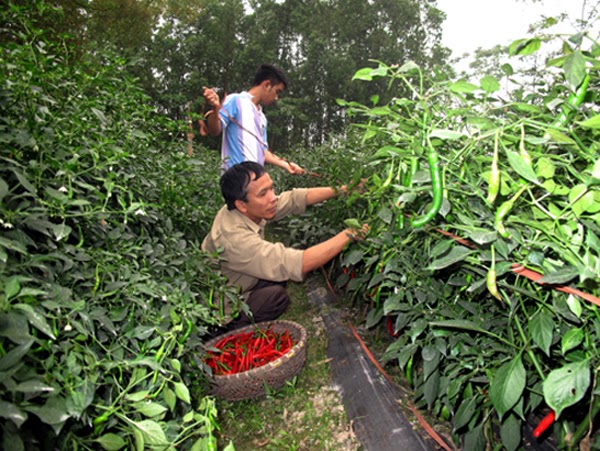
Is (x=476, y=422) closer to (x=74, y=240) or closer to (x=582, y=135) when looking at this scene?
(x=582, y=135)

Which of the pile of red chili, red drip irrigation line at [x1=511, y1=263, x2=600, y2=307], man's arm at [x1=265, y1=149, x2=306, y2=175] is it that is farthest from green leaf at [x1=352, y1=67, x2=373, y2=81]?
man's arm at [x1=265, y1=149, x2=306, y2=175]

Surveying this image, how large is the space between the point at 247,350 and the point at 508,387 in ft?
5.08

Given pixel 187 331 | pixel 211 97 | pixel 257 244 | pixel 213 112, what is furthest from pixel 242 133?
pixel 187 331

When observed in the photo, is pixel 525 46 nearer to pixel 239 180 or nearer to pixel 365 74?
pixel 365 74

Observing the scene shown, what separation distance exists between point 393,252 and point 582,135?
0.57 m

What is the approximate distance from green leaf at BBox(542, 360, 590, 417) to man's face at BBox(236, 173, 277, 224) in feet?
5.49

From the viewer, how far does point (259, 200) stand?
220 centimetres

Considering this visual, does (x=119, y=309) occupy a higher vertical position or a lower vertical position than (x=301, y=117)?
lower

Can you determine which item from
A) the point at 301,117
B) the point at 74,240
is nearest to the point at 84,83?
the point at 74,240

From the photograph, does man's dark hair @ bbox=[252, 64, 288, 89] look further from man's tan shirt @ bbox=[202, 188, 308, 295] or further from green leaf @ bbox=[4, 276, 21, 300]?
green leaf @ bbox=[4, 276, 21, 300]

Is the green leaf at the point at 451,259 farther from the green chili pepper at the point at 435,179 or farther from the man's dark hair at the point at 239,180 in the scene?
the man's dark hair at the point at 239,180

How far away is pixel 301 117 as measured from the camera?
1596 centimetres

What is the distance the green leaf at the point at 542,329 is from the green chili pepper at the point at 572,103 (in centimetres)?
39

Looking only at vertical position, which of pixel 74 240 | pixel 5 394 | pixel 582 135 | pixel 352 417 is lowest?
pixel 352 417
